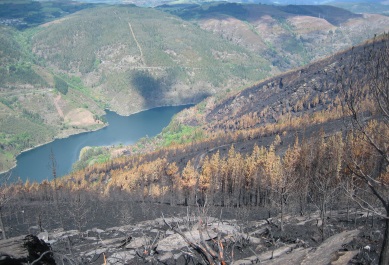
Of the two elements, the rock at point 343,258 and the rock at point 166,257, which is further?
the rock at point 166,257

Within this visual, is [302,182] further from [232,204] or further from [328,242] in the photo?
[328,242]

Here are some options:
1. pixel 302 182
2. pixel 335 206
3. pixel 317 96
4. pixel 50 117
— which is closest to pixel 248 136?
pixel 317 96

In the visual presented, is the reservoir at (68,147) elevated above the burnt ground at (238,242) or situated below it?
below

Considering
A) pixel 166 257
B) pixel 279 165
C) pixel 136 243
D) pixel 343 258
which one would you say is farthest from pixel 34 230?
pixel 343 258

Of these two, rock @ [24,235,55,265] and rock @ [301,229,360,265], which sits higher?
rock @ [24,235,55,265]

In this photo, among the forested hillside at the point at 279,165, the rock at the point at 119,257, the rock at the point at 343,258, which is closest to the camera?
the rock at the point at 343,258

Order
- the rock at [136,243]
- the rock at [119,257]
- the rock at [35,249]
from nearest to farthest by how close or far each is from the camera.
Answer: the rock at [35,249] < the rock at [119,257] < the rock at [136,243]

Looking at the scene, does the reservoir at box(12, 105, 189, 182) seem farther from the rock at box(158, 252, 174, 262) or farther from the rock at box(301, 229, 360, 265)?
the rock at box(301, 229, 360, 265)

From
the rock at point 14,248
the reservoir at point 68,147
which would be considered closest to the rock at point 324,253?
the rock at point 14,248

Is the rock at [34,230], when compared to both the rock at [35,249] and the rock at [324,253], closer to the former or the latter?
the rock at [35,249]

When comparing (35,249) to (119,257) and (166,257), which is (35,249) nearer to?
(166,257)

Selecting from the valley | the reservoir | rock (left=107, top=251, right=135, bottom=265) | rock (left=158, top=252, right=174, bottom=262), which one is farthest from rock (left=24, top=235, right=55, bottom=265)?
the reservoir
